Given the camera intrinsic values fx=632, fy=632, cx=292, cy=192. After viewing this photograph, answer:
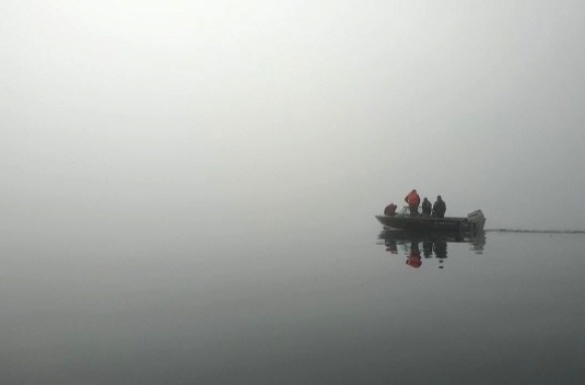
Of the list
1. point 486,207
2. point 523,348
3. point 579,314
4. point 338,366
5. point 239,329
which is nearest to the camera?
point 338,366

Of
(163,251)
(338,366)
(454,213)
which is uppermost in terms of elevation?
(454,213)

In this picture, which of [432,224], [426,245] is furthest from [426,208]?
[426,245]

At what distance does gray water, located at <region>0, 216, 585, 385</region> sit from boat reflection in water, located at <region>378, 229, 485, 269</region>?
492mm

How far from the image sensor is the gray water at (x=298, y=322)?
930 cm

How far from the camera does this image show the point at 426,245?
30.4 m

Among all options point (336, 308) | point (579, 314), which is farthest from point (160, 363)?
point (579, 314)

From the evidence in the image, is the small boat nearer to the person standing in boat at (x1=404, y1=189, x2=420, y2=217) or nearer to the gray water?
the person standing in boat at (x1=404, y1=189, x2=420, y2=217)

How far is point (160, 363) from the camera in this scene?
32.5ft

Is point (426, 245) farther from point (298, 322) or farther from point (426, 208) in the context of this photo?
point (298, 322)

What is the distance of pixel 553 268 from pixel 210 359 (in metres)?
15.9

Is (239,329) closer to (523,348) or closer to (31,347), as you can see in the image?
(31,347)

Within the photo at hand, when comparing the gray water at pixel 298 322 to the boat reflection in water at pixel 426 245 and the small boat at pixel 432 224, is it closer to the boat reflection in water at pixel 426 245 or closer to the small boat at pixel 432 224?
the boat reflection in water at pixel 426 245

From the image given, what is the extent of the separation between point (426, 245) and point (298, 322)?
742 inches

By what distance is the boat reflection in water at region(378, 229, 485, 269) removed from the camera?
24.4 m
